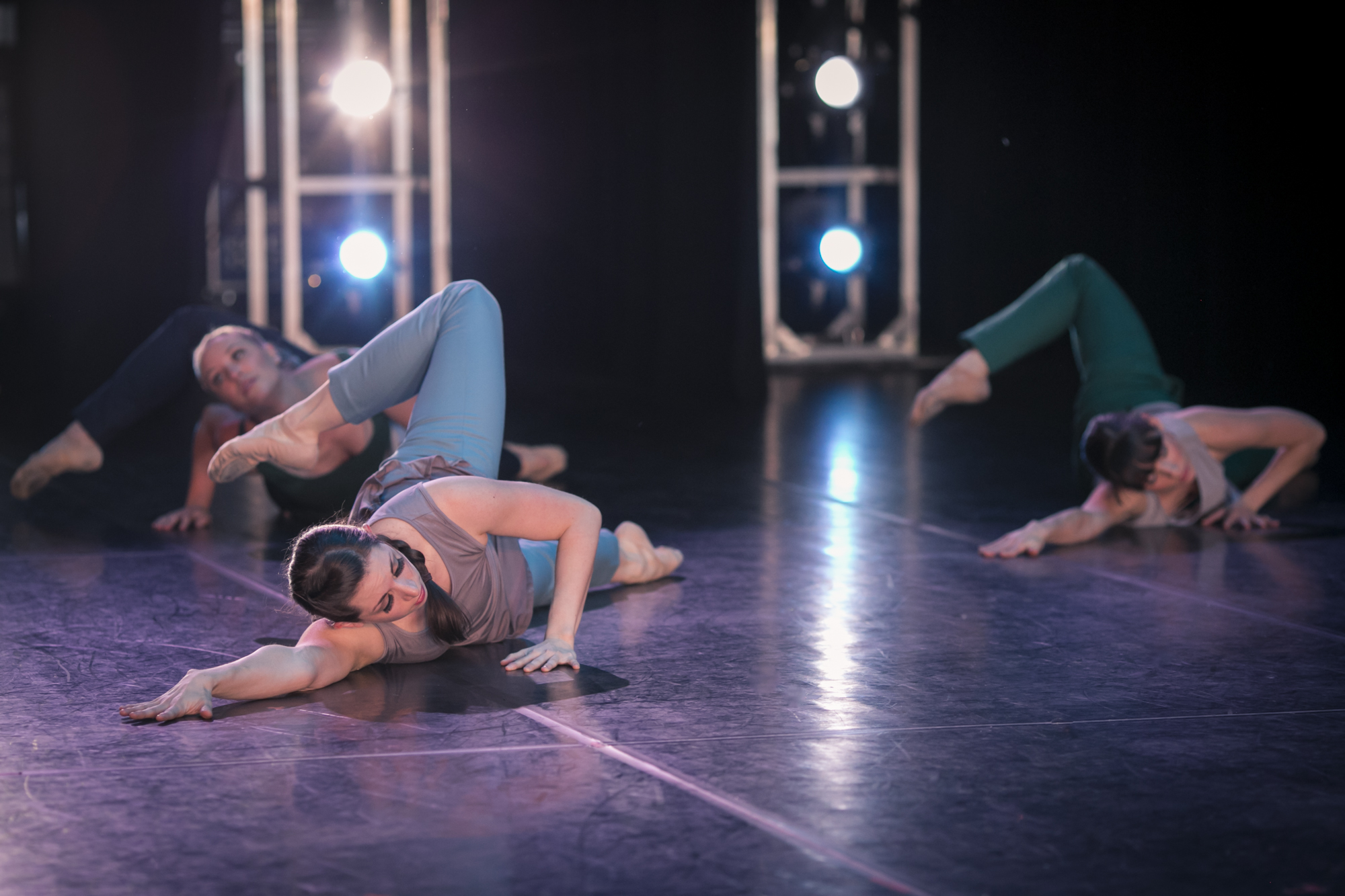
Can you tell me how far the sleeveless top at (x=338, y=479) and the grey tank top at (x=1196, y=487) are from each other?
2094mm

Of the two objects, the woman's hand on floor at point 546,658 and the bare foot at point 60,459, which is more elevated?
the bare foot at point 60,459

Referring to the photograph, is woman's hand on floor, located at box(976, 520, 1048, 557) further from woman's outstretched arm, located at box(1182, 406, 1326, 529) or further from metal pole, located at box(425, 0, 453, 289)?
metal pole, located at box(425, 0, 453, 289)

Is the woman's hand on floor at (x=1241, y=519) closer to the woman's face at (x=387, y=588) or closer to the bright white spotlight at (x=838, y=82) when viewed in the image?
the woman's face at (x=387, y=588)

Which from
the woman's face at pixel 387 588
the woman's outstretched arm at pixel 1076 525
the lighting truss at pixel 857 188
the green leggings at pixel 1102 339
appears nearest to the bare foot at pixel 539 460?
the green leggings at pixel 1102 339

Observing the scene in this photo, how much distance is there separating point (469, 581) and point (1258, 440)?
2.33 m

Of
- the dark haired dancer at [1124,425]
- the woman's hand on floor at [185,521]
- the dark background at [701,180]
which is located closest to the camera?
the dark haired dancer at [1124,425]

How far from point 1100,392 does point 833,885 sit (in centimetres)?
298

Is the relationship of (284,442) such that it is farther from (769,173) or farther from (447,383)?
Result: (769,173)

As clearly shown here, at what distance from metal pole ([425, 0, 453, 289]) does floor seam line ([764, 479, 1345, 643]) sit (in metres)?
5.78

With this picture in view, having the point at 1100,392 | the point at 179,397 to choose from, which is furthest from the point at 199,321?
the point at 179,397

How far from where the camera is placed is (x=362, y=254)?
10.0 meters

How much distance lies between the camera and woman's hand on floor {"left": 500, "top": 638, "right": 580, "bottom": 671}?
2539mm

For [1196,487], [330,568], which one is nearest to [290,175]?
[1196,487]

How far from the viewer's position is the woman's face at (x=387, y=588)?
91.1 inches
